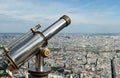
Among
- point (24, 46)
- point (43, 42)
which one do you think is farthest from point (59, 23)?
point (24, 46)

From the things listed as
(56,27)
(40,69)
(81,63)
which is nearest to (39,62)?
(40,69)

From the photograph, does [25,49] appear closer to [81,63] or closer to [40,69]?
[40,69]

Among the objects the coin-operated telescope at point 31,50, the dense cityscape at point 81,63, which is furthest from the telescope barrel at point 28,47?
the dense cityscape at point 81,63

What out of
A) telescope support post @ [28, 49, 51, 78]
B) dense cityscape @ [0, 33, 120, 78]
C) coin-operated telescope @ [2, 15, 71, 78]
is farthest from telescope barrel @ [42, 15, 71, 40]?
dense cityscape @ [0, 33, 120, 78]

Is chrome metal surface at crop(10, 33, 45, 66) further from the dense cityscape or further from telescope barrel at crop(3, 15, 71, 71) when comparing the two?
the dense cityscape

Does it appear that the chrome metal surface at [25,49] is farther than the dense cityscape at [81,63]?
No

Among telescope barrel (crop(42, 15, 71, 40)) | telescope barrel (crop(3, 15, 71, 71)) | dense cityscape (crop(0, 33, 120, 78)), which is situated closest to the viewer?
telescope barrel (crop(3, 15, 71, 71))

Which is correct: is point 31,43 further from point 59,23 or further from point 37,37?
point 59,23

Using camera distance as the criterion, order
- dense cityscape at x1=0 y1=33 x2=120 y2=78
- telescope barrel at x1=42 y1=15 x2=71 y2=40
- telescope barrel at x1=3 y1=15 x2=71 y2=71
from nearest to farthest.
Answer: telescope barrel at x1=3 y1=15 x2=71 y2=71 → telescope barrel at x1=42 y1=15 x2=71 y2=40 → dense cityscape at x1=0 y1=33 x2=120 y2=78

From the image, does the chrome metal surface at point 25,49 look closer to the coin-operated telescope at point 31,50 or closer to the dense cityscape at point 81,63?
the coin-operated telescope at point 31,50
